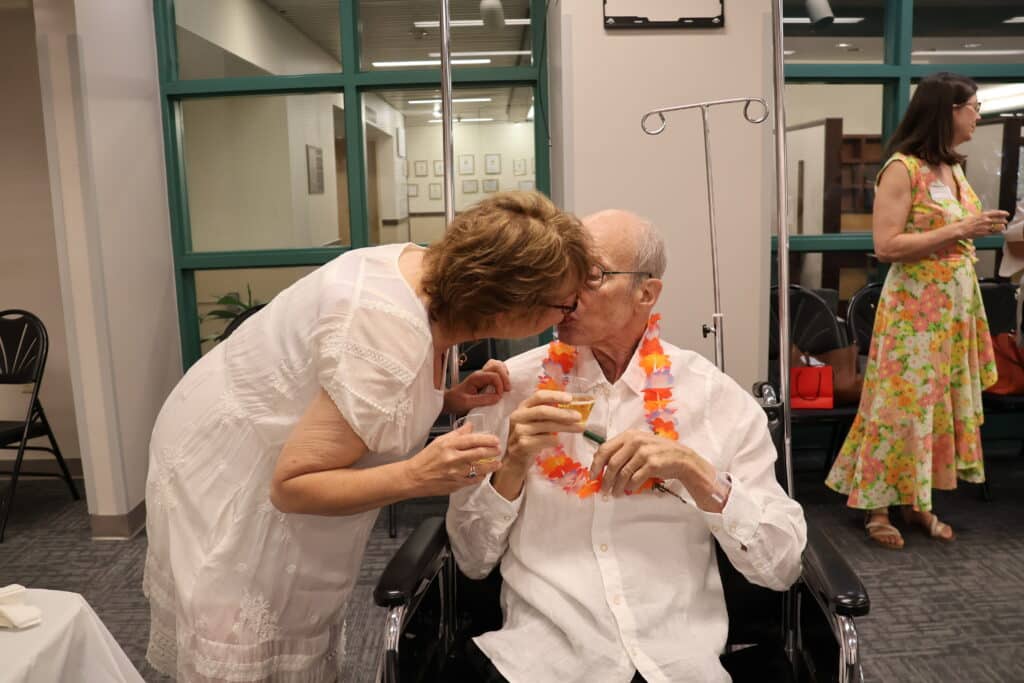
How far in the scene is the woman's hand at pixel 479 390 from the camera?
183 cm

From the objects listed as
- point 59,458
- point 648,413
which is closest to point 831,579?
point 648,413

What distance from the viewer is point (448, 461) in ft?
4.31

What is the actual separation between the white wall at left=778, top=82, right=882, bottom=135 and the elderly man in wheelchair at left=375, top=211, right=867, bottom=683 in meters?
3.20

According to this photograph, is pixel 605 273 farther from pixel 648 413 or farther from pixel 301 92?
pixel 301 92

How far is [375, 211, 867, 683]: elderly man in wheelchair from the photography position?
157 cm

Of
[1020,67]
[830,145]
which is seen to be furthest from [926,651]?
[1020,67]

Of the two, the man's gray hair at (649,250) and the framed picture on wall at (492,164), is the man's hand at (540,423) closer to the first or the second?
the man's gray hair at (649,250)

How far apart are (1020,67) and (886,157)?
1761 mm

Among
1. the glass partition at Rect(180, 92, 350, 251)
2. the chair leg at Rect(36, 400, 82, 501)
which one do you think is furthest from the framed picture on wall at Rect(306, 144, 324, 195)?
the chair leg at Rect(36, 400, 82, 501)

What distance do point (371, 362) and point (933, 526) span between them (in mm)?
3133

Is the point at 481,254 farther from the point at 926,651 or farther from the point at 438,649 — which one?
the point at 926,651

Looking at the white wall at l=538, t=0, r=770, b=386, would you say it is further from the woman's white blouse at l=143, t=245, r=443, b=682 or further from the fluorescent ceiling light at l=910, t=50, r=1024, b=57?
the woman's white blouse at l=143, t=245, r=443, b=682

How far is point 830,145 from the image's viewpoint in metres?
4.72

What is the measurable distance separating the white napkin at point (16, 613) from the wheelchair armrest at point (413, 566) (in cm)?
62
